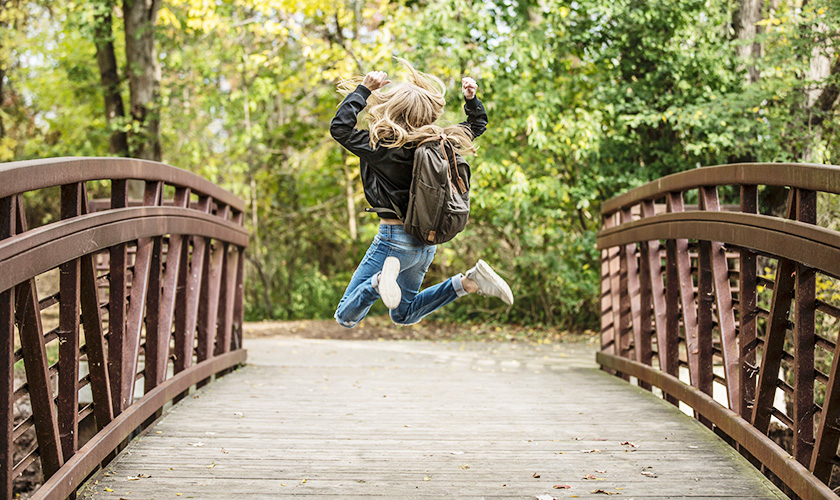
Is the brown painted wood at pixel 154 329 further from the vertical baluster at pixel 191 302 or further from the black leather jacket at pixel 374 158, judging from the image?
the black leather jacket at pixel 374 158

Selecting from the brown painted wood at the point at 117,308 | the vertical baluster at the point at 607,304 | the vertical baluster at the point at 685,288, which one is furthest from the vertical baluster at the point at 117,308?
the vertical baluster at the point at 607,304

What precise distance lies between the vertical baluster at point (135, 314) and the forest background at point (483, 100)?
6349mm

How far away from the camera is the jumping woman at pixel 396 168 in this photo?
391 cm

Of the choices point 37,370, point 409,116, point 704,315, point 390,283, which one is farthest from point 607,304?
point 37,370

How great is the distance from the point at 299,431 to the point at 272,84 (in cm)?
922

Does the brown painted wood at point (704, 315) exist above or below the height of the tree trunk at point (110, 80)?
below

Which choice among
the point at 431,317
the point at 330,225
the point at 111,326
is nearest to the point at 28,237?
the point at 111,326

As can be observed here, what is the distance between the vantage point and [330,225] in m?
14.1

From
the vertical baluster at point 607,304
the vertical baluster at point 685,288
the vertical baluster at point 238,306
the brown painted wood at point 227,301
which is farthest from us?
the vertical baluster at point 607,304

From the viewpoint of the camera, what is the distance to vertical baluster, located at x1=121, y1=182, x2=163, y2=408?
407cm

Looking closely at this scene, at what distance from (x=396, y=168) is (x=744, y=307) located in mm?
1918

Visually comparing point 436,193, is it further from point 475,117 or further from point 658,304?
point 658,304

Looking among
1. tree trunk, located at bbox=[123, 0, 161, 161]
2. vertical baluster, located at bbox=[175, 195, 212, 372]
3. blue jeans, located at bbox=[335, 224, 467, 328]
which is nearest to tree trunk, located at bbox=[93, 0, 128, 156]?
tree trunk, located at bbox=[123, 0, 161, 161]

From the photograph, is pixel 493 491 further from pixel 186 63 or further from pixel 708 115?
pixel 186 63
